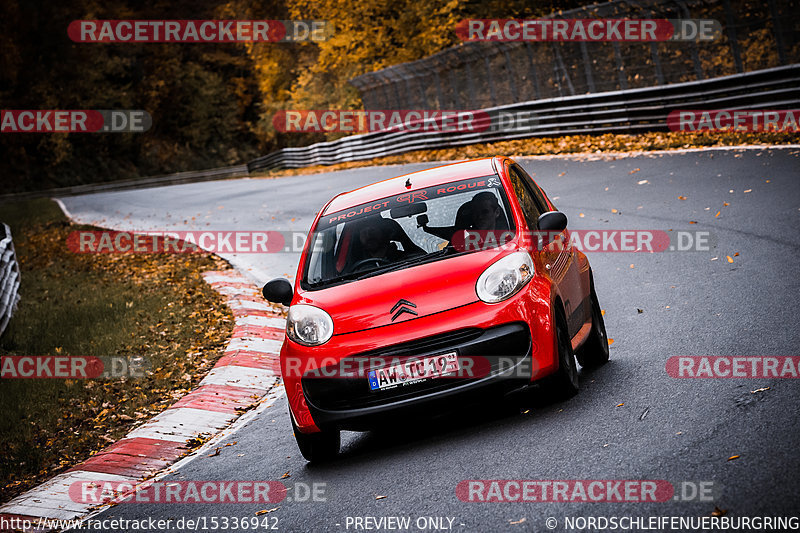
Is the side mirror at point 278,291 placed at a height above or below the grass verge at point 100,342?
above

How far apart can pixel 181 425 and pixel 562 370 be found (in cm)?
338

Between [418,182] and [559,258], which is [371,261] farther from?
[559,258]

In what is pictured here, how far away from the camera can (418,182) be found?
23.2 feet

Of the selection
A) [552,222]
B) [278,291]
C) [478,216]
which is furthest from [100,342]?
[552,222]

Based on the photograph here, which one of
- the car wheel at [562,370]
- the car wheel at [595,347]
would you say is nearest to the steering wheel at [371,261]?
the car wheel at [562,370]

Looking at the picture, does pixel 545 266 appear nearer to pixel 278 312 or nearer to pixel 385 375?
pixel 385 375

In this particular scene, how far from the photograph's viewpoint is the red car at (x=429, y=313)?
5.70 meters

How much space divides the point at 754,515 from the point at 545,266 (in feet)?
8.31

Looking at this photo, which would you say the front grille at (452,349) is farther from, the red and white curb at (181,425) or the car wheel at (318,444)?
the red and white curb at (181,425)

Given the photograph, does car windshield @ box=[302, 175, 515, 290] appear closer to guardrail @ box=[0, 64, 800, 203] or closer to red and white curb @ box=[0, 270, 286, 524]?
red and white curb @ box=[0, 270, 286, 524]

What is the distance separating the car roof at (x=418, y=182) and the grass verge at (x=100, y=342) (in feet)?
8.77

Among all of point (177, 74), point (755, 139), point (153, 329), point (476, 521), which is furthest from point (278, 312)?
point (177, 74)

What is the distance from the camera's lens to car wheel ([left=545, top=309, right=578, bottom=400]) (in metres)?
5.93

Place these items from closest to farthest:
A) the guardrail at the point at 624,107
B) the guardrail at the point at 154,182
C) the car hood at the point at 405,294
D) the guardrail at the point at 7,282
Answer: the car hood at the point at 405,294 → the guardrail at the point at 7,282 → the guardrail at the point at 624,107 → the guardrail at the point at 154,182
